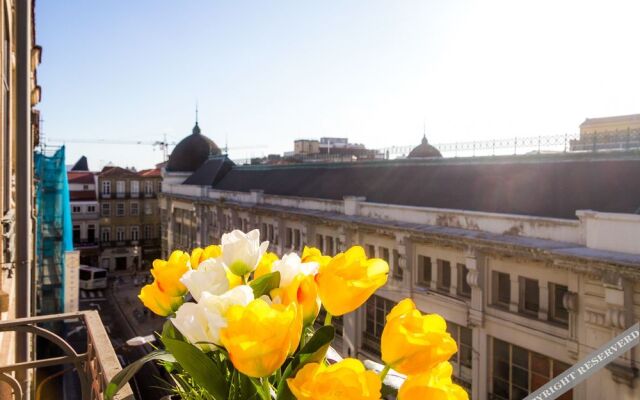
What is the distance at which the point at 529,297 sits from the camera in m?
18.2

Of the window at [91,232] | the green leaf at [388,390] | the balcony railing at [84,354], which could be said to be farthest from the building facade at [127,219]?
the green leaf at [388,390]

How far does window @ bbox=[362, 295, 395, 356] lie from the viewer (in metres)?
24.1

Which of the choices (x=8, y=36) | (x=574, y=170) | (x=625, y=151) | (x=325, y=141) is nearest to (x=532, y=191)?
(x=574, y=170)

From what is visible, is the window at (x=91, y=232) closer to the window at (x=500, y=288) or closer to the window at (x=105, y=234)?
the window at (x=105, y=234)

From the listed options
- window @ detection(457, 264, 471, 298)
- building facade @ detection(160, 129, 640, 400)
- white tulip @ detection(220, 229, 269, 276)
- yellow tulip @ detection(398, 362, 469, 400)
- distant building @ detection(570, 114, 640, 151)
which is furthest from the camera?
window @ detection(457, 264, 471, 298)

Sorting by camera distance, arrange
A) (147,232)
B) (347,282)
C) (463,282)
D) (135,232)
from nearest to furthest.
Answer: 1. (347,282)
2. (463,282)
3. (135,232)
4. (147,232)

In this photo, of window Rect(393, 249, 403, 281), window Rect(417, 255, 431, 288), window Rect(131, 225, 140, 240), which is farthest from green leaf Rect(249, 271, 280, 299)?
window Rect(131, 225, 140, 240)

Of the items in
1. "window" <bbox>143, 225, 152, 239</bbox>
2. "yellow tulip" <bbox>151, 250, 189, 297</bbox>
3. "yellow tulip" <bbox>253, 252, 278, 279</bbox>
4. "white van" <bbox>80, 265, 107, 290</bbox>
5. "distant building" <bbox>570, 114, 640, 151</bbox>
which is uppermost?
"distant building" <bbox>570, 114, 640, 151</bbox>

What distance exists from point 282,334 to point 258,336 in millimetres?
79

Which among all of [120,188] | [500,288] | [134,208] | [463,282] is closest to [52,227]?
[120,188]

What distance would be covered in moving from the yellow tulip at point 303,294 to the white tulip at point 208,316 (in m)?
0.24

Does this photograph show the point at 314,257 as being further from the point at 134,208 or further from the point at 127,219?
the point at 134,208

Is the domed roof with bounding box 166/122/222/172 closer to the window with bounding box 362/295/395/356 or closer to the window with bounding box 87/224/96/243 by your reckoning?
the window with bounding box 87/224/96/243

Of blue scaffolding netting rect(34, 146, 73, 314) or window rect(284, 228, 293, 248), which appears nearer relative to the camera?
window rect(284, 228, 293, 248)
